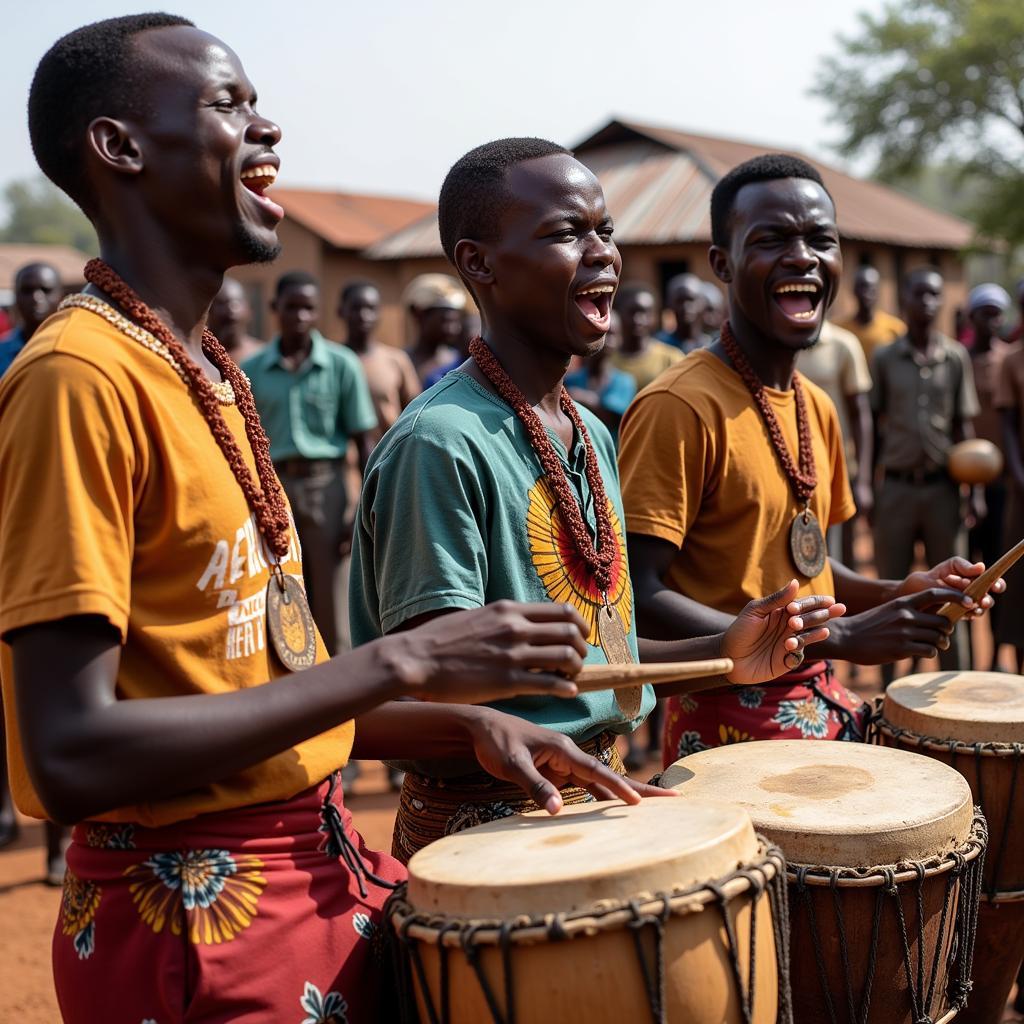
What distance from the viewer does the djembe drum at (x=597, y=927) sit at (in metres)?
1.80

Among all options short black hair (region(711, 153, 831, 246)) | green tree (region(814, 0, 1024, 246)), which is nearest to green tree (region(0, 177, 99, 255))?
green tree (region(814, 0, 1024, 246))

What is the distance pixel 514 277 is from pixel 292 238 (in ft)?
79.0

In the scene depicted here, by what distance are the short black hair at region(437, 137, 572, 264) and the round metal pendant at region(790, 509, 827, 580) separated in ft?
3.95

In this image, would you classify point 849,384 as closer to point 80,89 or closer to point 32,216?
point 80,89

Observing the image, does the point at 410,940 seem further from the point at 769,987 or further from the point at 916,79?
the point at 916,79

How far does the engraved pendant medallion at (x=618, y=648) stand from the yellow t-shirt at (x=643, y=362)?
5665 millimetres

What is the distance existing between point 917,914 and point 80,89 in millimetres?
2107

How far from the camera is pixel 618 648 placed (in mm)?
2584

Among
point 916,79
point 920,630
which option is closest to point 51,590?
point 920,630

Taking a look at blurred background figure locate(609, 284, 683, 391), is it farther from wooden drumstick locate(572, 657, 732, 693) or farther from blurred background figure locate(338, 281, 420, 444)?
wooden drumstick locate(572, 657, 732, 693)

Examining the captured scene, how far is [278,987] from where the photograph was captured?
1.89 m

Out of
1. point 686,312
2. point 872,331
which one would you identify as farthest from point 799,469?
point 872,331

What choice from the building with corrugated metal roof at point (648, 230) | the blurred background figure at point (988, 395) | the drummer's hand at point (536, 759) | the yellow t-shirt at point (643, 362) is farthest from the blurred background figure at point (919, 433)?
the building with corrugated metal roof at point (648, 230)

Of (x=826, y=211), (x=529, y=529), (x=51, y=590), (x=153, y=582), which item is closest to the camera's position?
(x=51, y=590)
